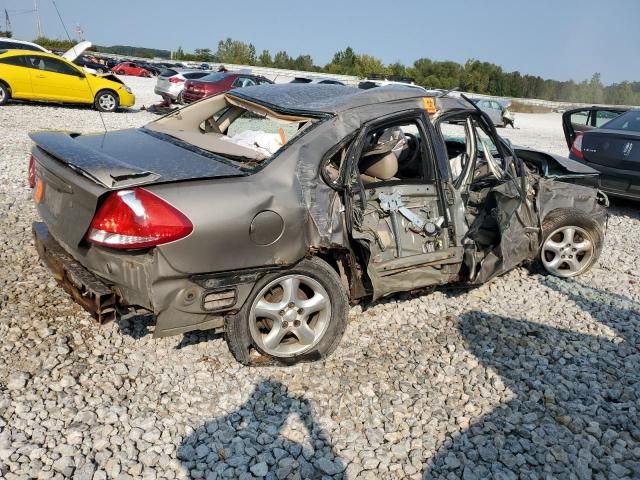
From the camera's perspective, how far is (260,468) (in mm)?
2438

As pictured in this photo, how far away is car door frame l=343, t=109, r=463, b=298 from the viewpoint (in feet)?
10.8

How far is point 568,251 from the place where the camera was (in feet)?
15.9

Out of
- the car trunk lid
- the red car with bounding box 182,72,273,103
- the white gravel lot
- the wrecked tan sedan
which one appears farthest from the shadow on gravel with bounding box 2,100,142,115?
the car trunk lid

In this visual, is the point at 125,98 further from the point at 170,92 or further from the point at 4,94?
the point at 4,94

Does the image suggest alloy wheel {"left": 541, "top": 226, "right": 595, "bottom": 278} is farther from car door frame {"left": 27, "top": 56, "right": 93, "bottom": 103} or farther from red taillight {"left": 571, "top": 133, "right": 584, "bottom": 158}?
car door frame {"left": 27, "top": 56, "right": 93, "bottom": 103}

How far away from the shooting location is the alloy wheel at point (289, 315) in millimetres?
3082

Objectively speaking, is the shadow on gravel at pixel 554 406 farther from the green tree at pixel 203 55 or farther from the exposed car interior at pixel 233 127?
the green tree at pixel 203 55

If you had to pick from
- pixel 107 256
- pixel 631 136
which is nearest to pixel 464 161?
pixel 107 256

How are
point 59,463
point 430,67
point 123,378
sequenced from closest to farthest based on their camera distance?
1. point 59,463
2. point 123,378
3. point 430,67

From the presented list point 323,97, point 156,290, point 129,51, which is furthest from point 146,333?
point 129,51

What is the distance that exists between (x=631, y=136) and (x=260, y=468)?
6.59 metres

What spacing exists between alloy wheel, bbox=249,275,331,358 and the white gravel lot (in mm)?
162

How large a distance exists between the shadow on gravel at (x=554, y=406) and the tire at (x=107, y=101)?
47.2ft

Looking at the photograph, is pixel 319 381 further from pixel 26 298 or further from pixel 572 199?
pixel 572 199
